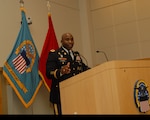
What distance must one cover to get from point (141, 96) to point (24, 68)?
2194mm

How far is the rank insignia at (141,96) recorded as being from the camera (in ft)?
6.00

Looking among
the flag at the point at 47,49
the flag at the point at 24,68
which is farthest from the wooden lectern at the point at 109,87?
the flag at the point at 47,49

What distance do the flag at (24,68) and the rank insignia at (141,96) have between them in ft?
6.86

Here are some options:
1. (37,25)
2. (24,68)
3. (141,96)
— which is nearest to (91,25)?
(37,25)

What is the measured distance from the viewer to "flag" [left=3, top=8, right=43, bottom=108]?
3.56 metres

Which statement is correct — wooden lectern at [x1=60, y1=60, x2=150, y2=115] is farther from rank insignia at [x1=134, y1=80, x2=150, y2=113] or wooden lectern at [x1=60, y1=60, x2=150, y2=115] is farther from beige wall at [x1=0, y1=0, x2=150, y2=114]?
beige wall at [x1=0, y1=0, x2=150, y2=114]

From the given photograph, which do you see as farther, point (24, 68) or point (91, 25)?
point (91, 25)

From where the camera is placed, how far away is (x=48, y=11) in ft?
15.0

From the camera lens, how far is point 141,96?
184cm

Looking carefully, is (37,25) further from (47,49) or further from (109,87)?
(109,87)

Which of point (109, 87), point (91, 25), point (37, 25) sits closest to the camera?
point (109, 87)

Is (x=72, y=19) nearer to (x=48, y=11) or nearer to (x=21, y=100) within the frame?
(x=48, y=11)

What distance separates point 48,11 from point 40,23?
283mm

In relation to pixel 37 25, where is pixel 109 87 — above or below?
below
